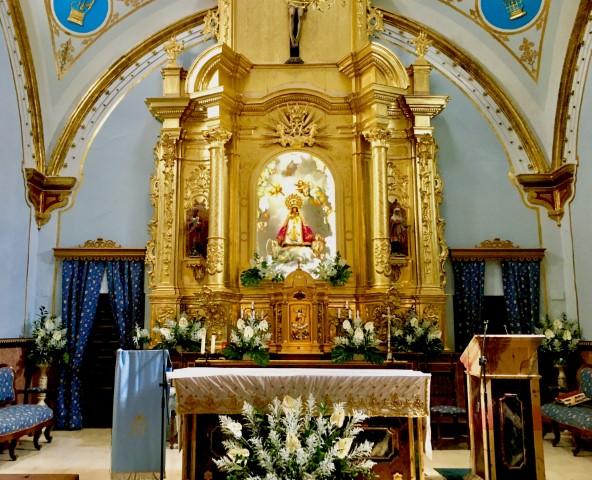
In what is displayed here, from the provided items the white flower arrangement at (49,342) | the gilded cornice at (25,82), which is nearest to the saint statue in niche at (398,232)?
the white flower arrangement at (49,342)

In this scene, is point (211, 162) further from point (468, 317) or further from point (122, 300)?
point (468, 317)

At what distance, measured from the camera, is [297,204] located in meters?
10.9

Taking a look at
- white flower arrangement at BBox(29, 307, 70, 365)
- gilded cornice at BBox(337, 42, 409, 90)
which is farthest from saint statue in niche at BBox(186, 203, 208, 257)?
gilded cornice at BBox(337, 42, 409, 90)

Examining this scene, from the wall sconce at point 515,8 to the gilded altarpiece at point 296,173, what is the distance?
5.80 feet

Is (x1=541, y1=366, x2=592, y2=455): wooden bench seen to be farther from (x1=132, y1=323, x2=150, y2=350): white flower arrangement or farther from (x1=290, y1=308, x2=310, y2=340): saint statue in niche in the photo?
(x1=132, y1=323, x2=150, y2=350): white flower arrangement

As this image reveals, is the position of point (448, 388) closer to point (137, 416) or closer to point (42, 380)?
point (137, 416)

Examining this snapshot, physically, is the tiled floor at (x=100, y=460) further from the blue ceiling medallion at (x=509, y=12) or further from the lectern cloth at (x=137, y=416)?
the blue ceiling medallion at (x=509, y=12)

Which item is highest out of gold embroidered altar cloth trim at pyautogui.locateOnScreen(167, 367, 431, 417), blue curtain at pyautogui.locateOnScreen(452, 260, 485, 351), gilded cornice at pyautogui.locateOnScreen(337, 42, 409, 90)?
gilded cornice at pyautogui.locateOnScreen(337, 42, 409, 90)

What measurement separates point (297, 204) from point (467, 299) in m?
3.61

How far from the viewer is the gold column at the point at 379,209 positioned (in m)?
10.3

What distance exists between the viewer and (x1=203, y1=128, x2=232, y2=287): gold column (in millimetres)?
10226

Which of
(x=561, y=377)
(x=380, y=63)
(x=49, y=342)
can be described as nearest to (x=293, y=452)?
(x=49, y=342)

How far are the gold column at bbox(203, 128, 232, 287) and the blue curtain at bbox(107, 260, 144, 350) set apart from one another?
1649mm

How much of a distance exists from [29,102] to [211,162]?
3.64 metres
